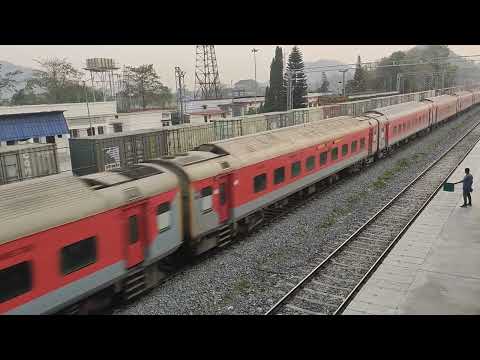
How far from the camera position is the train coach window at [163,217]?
1157 cm

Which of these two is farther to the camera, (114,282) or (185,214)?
(185,214)

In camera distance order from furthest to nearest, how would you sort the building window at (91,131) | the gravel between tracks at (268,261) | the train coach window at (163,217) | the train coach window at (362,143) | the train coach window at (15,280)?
the building window at (91,131) < the train coach window at (362,143) < the train coach window at (163,217) < the gravel between tracks at (268,261) < the train coach window at (15,280)

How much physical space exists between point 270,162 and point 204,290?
6.74 meters

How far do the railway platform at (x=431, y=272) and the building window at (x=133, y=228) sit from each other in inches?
218

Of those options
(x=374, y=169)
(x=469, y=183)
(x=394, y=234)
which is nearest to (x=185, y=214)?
(x=394, y=234)

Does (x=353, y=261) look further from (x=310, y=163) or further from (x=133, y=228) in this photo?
(x=310, y=163)

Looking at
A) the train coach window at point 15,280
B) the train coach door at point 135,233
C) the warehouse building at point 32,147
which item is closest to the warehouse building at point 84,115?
the warehouse building at point 32,147

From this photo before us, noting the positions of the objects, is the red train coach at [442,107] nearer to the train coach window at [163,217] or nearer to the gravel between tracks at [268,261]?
the gravel between tracks at [268,261]

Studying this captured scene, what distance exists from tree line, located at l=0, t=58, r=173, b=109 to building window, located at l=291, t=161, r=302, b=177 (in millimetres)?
Answer: 47169

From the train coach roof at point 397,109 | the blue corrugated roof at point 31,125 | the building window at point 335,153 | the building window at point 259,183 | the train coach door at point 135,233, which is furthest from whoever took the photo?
the train coach roof at point 397,109
